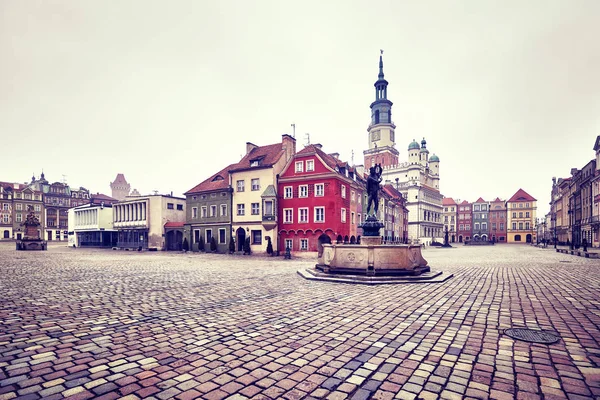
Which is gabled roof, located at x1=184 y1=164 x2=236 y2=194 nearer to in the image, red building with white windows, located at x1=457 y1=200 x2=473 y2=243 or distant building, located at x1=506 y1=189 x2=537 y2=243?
distant building, located at x1=506 y1=189 x2=537 y2=243

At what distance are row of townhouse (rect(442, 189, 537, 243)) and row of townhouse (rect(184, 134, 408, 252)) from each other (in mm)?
72699

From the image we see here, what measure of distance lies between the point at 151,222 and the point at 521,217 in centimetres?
10539

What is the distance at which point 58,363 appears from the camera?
4543 mm

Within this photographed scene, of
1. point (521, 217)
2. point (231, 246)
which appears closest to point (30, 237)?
point (231, 246)

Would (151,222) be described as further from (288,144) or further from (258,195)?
(288,144)

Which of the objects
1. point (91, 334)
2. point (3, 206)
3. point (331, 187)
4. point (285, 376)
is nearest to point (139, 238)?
point (331, 187)

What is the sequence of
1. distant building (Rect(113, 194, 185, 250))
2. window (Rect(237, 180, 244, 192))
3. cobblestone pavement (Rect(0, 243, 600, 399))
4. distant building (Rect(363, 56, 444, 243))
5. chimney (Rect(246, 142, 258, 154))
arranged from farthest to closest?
1. distant building (Rect(363, 56, 444, 243))
2. distant building (Rect(113, 194, 185, 250))
3. chimney (Rect(246, 142, 258, 154))
4. window (Rect(237, 180, 244, 192))
5. cobblestone pavement (Rect(0, 243, 600, 399))

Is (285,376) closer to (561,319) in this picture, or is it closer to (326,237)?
(561,319)

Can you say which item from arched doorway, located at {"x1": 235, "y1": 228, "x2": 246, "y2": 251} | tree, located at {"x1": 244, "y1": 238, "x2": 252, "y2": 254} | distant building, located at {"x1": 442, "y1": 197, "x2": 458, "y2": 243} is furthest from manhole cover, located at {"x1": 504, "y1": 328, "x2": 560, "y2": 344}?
distant building, located at {"x1": 442, "y1": 197, "x2": 458, "y2": 243}

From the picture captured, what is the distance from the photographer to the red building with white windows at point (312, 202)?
31375mm

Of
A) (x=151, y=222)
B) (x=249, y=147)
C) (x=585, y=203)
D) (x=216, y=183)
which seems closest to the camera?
(x=249, y=147)

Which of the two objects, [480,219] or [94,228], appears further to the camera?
[480,219]

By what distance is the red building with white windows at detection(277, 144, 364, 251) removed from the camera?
31375mm

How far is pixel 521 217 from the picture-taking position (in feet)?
323
